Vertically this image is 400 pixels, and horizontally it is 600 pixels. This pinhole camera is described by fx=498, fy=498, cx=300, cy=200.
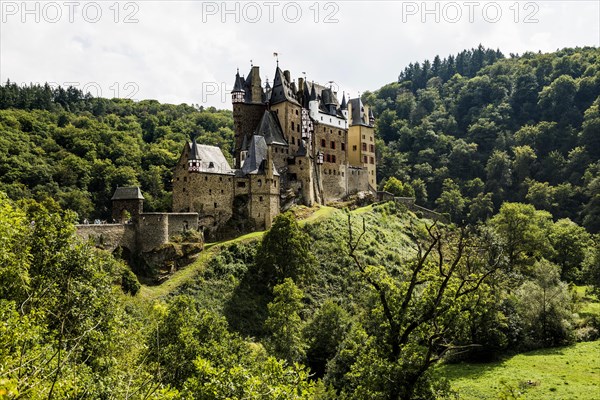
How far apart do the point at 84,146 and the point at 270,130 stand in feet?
142

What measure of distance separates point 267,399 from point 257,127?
4552 centimetres

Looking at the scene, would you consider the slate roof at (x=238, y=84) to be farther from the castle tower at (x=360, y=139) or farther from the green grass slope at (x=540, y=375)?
the green grass slope at (x=540, y=375)

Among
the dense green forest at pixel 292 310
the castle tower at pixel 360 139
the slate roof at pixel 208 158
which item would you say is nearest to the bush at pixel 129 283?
the dense green forest at pixel 292 310

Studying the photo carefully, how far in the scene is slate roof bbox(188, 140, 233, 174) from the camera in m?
45.9

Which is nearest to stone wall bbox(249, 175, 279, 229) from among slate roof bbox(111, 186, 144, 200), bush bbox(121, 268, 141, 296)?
slate roof bbox(111, 186, 144, 200)

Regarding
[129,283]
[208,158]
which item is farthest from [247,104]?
[129,283]

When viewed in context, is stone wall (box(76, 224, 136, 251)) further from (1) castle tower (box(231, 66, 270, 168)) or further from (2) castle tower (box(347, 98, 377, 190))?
(2) castle tower (box(347, 98, 377, 190))

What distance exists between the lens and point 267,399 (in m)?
12.0

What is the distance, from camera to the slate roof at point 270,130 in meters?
53.3

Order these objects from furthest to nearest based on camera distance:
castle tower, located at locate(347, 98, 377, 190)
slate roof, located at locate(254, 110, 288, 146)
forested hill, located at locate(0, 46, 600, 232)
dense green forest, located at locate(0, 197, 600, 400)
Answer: forested hill, located at locate(0, 46, 600, 232)
castle tower, located at locate(347, 98, 377, 190)
slate roof, located at locate(254, 110, 288, 146)
dense green forest, located at locate(0, 197, 600, 400)

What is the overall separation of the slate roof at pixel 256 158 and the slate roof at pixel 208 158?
1.89m

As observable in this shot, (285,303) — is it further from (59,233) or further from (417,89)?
(417,89)

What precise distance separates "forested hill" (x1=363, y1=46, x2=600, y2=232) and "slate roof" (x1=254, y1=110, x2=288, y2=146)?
2548cm

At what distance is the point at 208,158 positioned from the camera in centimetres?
4725
